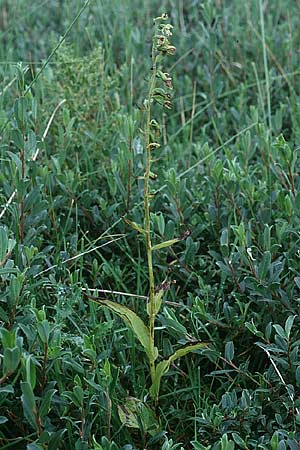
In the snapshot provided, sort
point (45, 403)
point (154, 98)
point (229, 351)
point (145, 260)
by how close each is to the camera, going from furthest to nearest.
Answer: point (145, 260) < point (229, 351) < point (154, 98) < point (45, 403)

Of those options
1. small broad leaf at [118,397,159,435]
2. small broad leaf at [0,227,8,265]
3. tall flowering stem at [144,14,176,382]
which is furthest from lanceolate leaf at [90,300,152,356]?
small broad leaf at [0,227,8,265]

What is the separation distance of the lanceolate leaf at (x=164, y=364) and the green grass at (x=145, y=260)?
0.06m

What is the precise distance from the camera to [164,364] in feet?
6.40

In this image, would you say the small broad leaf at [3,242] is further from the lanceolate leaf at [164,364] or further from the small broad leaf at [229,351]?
the small broad leaf at [229,351]

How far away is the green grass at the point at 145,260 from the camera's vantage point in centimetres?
193

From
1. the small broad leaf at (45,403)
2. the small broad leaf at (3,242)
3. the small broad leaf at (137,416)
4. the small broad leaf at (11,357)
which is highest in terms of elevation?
the small broad leaf at (3,242)

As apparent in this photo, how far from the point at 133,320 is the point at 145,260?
61cm

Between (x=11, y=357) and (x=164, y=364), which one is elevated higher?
(x=11, y=357)

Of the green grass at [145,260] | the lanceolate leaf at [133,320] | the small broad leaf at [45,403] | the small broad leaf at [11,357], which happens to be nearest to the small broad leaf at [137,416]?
the green grass at [145,260]

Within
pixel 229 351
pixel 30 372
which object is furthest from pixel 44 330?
pixel 229 351

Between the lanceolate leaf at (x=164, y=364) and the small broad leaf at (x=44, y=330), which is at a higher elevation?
the small broad leaf at (x=44, y=330)

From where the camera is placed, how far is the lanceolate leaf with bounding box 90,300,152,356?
6.42 ft

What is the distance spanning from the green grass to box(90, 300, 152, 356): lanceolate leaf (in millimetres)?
94

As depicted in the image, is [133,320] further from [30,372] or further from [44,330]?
[30,372]
